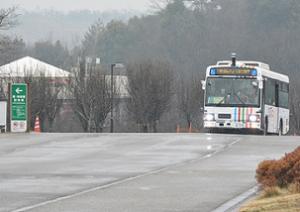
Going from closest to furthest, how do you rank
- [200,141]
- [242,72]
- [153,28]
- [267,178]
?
1. [267,178]
2. [200,141]
3. [242,72]
4. [153,28]

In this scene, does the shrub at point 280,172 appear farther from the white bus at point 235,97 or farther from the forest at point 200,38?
the forest at point 200,38

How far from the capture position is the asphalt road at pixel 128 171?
15297 mm

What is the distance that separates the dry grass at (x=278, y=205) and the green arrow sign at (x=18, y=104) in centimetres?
2560

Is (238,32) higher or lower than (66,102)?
higher

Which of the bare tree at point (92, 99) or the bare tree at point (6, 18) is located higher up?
the bare tree at point (6, 18)

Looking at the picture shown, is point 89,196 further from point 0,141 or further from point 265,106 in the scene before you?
point 265,106

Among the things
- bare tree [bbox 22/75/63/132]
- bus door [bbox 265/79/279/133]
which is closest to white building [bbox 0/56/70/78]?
bare tree [bbox 22/75/63/132]

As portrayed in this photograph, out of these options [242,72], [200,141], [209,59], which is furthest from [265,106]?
Result: [209,59]

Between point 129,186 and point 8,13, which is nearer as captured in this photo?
point 129,186

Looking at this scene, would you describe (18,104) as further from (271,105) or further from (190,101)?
(190,101)

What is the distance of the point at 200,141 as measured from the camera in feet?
104

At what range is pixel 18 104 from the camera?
3825 centimetres

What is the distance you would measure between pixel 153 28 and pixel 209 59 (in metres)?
24.5

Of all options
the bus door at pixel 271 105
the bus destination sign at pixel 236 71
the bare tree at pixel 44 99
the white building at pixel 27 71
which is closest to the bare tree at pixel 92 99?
the bare tree at pixel 44 99
